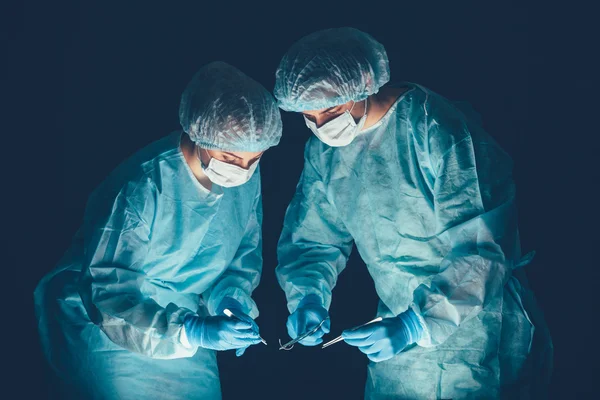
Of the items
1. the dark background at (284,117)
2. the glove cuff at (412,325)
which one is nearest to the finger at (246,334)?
the glove cuff at (412,325)

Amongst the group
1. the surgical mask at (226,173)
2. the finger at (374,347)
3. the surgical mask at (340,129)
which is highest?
the surgical mask at (340,129)

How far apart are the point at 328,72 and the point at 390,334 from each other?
906mm

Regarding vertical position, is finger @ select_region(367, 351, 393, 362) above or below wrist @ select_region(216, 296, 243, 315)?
below

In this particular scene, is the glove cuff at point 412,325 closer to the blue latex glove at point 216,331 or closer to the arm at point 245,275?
the blue latex glove at point 216,331

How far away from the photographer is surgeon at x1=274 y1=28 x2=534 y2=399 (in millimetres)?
2873

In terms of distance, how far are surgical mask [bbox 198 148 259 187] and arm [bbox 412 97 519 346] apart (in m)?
0.67

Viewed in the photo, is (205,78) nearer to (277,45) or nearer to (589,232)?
(277,45)

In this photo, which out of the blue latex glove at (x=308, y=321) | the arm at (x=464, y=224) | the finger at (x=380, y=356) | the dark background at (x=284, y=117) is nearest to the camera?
the arm at (x=464, y=224)

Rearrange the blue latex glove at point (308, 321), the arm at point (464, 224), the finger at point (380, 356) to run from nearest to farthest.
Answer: the arm at point (464, 224), the finger at point (380, 356), the blue latex glove at point (308, 321)

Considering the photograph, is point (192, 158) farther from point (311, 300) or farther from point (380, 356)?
point (380, 356)

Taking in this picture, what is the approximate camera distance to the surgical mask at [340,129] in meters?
3.04

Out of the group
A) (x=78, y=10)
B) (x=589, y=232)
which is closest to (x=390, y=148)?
(x=589, y=232)

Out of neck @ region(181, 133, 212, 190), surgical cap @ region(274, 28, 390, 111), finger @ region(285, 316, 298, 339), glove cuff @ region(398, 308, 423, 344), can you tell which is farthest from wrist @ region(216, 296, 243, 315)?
surgical cap @ region(274, 28, 390, 111)

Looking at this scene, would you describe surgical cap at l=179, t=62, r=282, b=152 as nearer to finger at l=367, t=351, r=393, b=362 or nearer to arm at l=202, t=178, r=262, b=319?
arm at l=202, t=178, r=262, b=319
